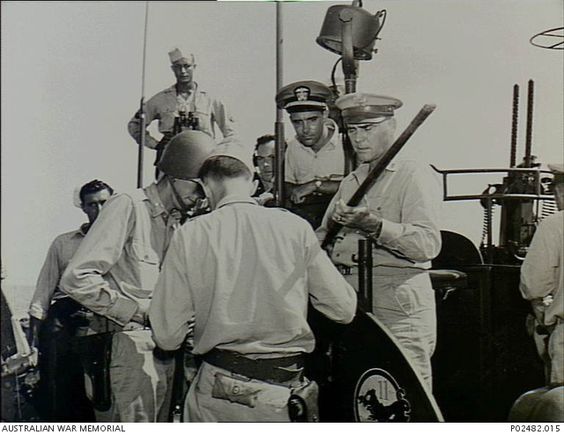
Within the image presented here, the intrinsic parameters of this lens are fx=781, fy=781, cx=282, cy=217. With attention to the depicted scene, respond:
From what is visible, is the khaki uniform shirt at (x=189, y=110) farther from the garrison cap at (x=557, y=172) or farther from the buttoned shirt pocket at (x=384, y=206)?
the garrison cap at (x=557, y=172)

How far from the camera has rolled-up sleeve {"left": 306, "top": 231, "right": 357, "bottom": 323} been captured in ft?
7.44

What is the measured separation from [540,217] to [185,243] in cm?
106

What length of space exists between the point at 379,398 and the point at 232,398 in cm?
43

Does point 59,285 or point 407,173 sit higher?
point 407,173

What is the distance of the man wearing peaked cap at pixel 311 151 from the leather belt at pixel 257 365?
1.38 feet

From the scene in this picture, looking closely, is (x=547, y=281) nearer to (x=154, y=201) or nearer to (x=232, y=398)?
(x=232, y=398)

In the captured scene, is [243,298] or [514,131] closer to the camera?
[243,298]

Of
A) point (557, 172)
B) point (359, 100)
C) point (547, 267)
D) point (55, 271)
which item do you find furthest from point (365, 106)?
point (55, 271)

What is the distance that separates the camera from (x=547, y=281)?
2326mm

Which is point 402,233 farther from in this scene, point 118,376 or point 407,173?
point 118,376

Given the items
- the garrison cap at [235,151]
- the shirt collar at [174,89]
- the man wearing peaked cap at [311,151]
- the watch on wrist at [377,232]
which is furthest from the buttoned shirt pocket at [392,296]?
the shirt collar at [174,89]

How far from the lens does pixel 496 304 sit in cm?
232

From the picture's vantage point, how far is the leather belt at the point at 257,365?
2225mm

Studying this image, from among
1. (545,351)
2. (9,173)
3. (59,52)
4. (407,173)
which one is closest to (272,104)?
(407,173)
